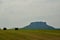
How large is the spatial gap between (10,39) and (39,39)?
7109mm

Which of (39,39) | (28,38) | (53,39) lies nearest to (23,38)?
(28,38)

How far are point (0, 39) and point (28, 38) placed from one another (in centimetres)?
706

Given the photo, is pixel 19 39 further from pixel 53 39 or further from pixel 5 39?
pixel 53 39

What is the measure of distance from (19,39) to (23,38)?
1.82 metres

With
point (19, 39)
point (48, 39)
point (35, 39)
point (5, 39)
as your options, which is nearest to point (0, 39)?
point (5, 39)

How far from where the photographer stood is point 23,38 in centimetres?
4850

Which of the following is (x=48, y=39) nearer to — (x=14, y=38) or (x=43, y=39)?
(x=43, y=39)

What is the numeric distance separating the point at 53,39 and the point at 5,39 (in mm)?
11780

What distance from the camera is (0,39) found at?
4578cm

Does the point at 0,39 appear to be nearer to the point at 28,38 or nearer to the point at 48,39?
the point at 28,38

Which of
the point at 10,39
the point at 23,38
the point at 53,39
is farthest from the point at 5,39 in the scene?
the point at 53,39

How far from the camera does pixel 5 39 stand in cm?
4634

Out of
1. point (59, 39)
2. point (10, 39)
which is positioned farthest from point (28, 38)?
point (59, 39)

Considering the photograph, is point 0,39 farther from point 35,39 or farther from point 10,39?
point 35,39
